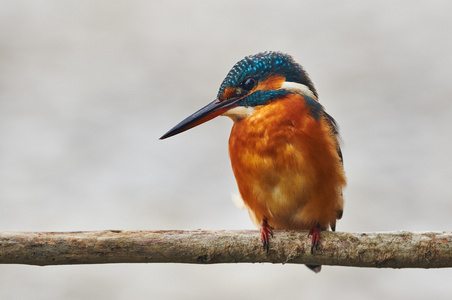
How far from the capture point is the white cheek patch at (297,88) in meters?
1.88

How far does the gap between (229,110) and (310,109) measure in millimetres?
298

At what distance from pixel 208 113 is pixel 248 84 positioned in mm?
186

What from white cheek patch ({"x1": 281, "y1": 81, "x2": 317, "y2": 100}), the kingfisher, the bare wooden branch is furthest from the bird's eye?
the bare wooden branch

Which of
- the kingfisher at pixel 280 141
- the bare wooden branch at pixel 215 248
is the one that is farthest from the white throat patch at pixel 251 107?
the bare wooden branch at pixel 215 248

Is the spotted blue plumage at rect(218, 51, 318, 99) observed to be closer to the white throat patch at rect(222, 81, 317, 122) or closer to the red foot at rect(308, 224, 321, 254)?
the white throat patch at rect(222, 81, 317, 122)

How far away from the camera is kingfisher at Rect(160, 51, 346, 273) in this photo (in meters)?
1.78

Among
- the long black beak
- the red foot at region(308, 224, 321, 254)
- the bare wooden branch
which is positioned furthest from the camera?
the long black beak

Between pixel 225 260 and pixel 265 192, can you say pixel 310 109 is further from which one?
pixel 225 260

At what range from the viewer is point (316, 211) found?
1.86m

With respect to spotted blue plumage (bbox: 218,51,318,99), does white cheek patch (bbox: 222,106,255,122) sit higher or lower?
lower

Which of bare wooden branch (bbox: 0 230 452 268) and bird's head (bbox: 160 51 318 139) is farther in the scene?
bird's head (bbox: 160 51 318 139)

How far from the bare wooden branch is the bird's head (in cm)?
45

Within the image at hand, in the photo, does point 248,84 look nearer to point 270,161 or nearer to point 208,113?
point 208,113

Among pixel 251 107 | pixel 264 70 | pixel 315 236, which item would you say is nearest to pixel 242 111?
pixel 251 107
